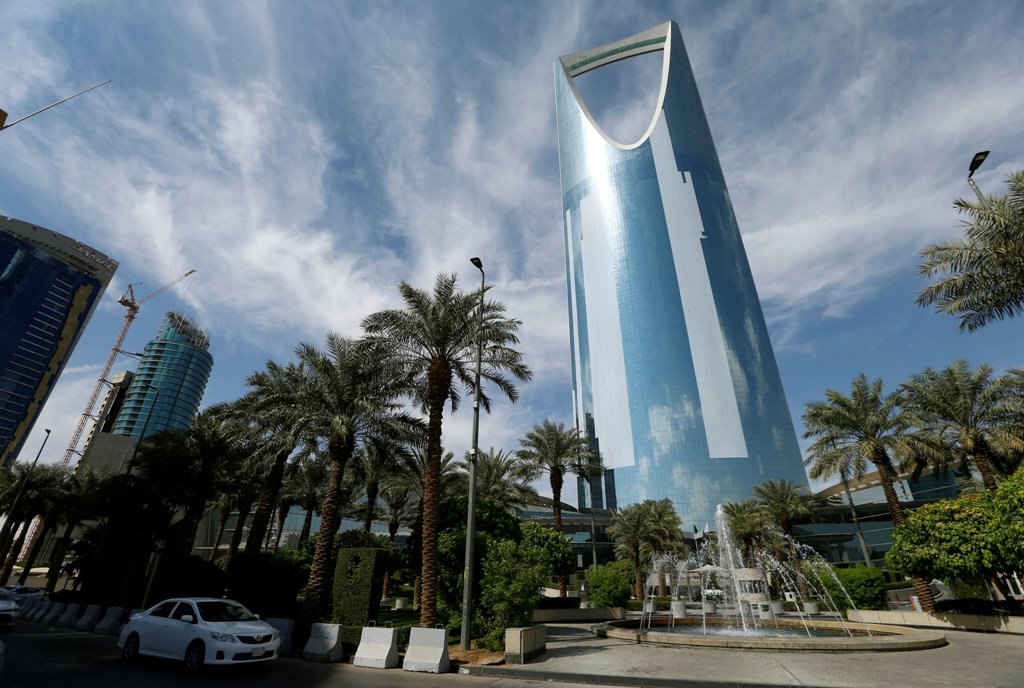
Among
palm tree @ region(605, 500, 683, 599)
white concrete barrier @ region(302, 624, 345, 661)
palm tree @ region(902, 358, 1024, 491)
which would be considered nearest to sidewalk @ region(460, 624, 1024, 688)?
white concrete barrier @ region(302, 624, 345, 661)

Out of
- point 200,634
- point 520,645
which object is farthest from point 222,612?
point 520,645

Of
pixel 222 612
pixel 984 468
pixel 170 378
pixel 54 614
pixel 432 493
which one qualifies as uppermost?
pixel 170 378

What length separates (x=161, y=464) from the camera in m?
27.8

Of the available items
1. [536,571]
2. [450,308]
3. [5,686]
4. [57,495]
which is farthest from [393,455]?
[57,495]

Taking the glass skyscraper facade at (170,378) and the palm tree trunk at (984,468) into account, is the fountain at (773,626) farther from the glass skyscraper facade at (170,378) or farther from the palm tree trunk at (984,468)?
the glass skyscraper facade at (170,378)

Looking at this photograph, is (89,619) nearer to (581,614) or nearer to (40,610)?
(40,610)

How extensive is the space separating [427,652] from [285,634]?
4983 millimetres

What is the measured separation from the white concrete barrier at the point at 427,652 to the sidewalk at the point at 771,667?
26.3 inches

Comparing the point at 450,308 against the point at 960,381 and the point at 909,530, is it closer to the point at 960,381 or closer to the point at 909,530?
the point at 909,530

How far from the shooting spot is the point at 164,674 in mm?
9797

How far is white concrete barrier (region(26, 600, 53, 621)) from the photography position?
2194 cm

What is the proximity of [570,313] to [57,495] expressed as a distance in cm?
11877

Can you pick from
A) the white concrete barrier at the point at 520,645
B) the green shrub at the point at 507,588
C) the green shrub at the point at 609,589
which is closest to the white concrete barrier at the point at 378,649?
the white concrete barrier at the point at 520,645

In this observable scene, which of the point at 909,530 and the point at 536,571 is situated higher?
the point at 909,530
